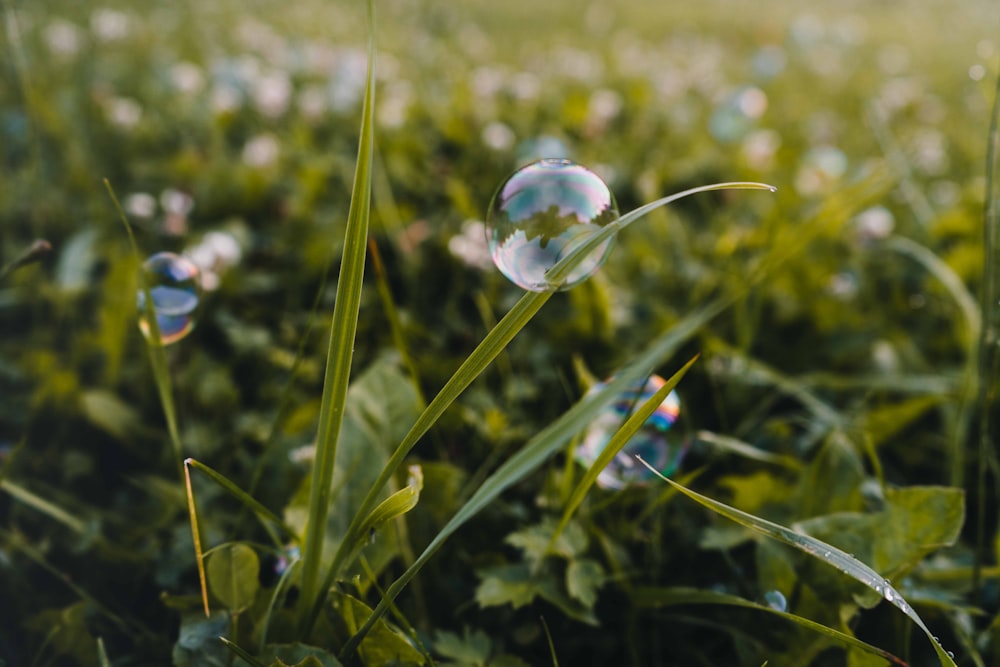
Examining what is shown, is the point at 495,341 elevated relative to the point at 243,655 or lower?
elevated

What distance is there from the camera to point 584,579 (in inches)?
34.6

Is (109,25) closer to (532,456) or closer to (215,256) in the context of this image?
(215,256)

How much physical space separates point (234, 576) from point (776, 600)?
58 centimetres

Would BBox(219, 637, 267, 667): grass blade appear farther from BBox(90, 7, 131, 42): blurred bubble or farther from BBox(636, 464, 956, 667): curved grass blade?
BBox(90, 7, 131, 42): blurred bubble

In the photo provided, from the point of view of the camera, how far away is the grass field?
833 mm

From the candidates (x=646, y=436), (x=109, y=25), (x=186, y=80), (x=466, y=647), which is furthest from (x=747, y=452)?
(x=109, y=25)

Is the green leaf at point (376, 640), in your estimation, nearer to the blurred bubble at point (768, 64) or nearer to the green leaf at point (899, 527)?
the green leaf at point (899, 527)

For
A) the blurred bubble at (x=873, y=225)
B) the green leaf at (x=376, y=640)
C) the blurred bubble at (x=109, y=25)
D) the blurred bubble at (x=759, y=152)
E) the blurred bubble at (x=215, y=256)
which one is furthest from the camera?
the blurred bubble at (x=109, y=25)

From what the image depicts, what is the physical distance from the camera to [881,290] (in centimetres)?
176

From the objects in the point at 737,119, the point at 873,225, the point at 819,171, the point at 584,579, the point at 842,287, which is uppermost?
the point at 737,119

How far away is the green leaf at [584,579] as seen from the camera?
2.82ft

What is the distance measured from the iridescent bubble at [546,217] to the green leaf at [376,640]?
0.37m

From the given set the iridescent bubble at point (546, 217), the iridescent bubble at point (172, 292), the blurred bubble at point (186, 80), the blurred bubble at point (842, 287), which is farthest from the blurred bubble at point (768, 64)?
the iridescent bubble at point (172, 292)

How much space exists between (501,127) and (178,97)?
104cm
